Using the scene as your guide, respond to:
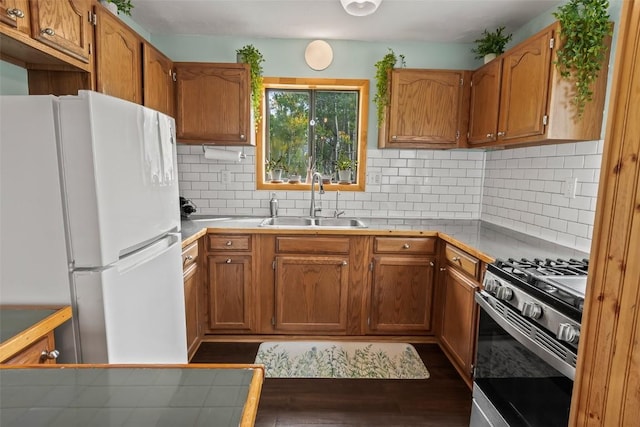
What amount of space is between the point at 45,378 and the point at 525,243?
238 cm

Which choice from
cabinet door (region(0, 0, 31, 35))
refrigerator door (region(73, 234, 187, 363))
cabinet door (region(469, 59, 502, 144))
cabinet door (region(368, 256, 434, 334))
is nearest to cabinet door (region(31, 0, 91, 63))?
cabinet door (region(0, 0, 31, 35))

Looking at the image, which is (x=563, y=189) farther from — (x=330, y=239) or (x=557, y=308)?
(x=330, y=239)

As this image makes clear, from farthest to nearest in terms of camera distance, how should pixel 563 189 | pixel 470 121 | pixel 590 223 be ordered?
1. pixel 470 121
2. pixel 563 189
3. pixel 590 223

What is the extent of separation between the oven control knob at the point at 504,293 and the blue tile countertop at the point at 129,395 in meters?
1.12

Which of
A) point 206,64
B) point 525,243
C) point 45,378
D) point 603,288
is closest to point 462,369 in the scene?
point 525,243

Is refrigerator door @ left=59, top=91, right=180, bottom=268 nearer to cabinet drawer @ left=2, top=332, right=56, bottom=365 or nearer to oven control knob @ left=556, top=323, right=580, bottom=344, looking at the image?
cabinet drawer @ left=2, top=332, right=56, bottom=365

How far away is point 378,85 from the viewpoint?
9.12 ft

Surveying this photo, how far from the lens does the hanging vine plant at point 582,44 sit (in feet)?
5.68

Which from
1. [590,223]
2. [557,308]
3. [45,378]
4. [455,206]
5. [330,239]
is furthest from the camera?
[455,206]

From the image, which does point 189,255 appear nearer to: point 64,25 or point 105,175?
point 105,175

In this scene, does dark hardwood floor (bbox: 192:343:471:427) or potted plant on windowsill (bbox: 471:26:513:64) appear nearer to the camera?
dark hardwood floor (bbox: 192:343:471:427)

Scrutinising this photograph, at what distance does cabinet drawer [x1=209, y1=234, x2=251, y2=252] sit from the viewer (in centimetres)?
249

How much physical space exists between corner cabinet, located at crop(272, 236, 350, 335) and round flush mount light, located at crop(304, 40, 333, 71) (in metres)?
1.44

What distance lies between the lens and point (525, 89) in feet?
6.67
